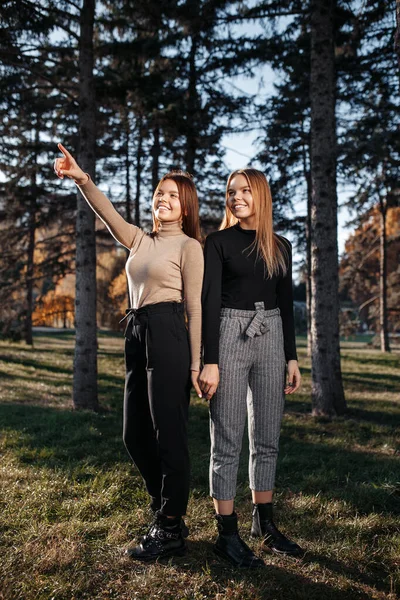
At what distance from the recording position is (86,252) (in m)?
7.86

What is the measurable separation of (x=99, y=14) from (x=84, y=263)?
4642mm

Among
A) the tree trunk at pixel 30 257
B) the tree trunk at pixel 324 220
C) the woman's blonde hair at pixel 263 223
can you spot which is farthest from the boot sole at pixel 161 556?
the tree trunk at pixel 30 257

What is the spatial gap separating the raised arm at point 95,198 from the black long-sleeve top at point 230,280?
55cm

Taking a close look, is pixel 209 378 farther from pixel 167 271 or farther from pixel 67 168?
pixel 67 168

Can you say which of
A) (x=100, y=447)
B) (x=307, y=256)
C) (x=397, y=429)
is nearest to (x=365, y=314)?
(x=307, y=256)

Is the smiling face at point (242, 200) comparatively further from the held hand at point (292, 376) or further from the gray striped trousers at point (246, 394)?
the held hand at point (292, 376)

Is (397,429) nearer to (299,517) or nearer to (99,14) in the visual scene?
(299,517)

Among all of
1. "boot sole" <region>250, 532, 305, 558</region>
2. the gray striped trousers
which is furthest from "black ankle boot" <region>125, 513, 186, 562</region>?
"boot sole" <region>250, 532, 305, 558</region>

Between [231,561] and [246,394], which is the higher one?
[246,394]

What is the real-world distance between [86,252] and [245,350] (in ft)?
17.4

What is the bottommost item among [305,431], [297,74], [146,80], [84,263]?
[305,431]

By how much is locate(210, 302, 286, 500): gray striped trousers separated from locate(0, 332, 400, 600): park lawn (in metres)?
0.50

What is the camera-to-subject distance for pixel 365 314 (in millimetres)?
43250

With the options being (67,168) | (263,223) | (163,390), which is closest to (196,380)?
(163,390)
